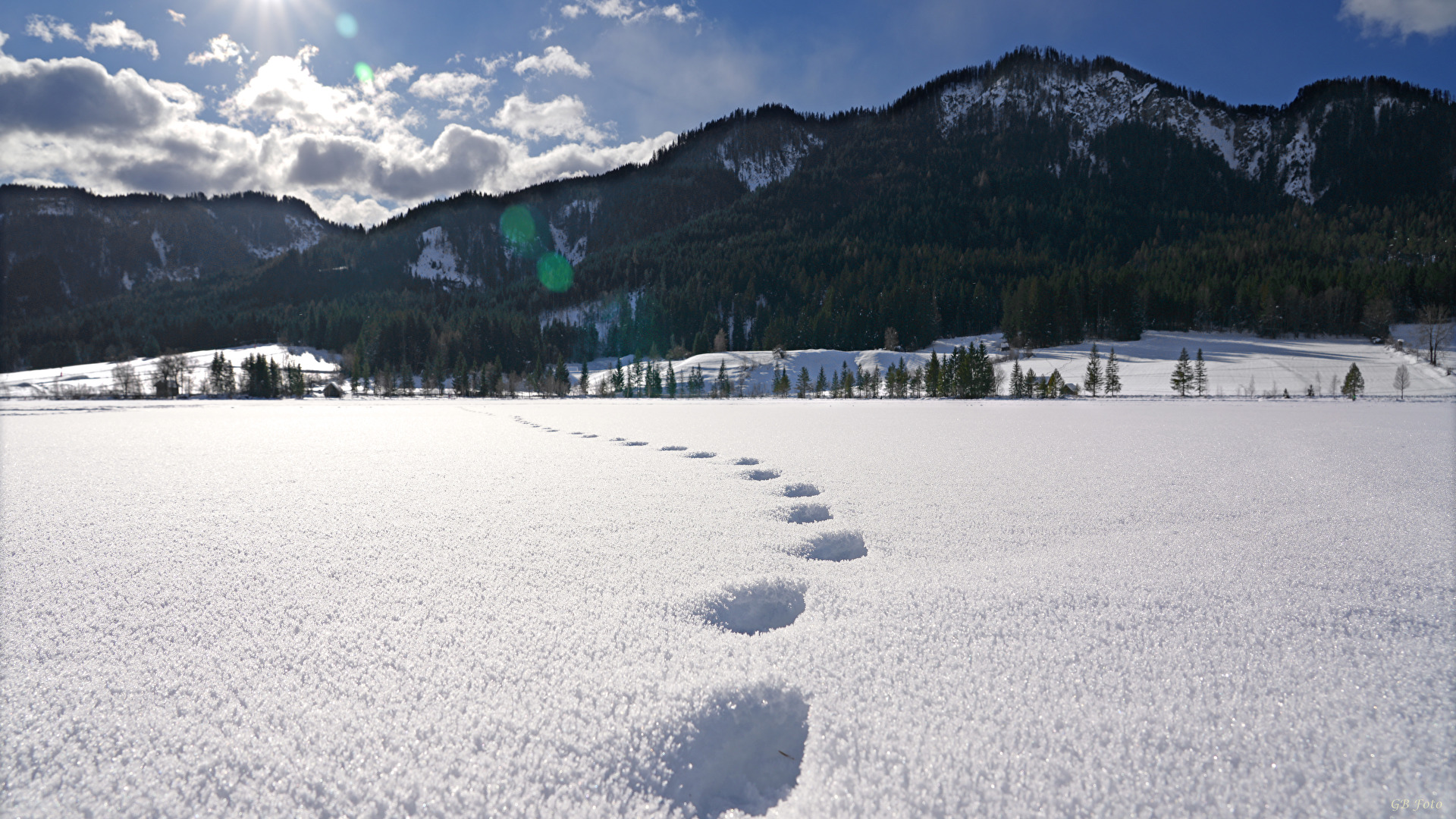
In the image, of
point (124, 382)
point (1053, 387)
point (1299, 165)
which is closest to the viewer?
point (1053, 387)

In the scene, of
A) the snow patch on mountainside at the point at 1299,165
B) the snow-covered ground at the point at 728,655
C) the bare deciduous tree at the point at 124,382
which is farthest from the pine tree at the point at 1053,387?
the snow patch on mountainside at the point at 1299,165

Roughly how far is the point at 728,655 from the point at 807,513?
237cm

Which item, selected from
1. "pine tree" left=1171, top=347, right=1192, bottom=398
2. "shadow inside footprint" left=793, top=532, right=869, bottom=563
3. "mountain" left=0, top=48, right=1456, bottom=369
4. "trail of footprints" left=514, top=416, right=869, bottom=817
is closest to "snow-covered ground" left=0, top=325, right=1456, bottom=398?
"pine tree" left=1171, top=347, right=1192, bottom=398

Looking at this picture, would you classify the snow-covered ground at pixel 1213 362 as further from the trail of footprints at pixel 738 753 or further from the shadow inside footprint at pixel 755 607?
the trail of footprints at pixel 738 753

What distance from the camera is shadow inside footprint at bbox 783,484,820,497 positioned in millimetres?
5156

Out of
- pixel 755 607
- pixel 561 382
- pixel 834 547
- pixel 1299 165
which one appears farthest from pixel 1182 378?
pixel 1299 165

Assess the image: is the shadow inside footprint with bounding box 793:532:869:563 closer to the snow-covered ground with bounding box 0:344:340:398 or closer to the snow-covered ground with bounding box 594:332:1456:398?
the snow-covered ground with bounding box 594:332:1456:398

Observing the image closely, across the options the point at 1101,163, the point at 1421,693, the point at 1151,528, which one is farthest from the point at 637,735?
the point at 1101,163

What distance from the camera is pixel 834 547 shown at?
3588 mm

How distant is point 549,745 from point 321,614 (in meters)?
1.53

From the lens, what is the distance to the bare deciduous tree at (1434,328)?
56625mm

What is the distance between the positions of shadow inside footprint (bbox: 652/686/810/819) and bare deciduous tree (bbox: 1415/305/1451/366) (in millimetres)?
84722

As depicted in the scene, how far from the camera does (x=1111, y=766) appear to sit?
150 cm

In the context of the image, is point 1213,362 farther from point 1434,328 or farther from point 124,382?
point 124,382
